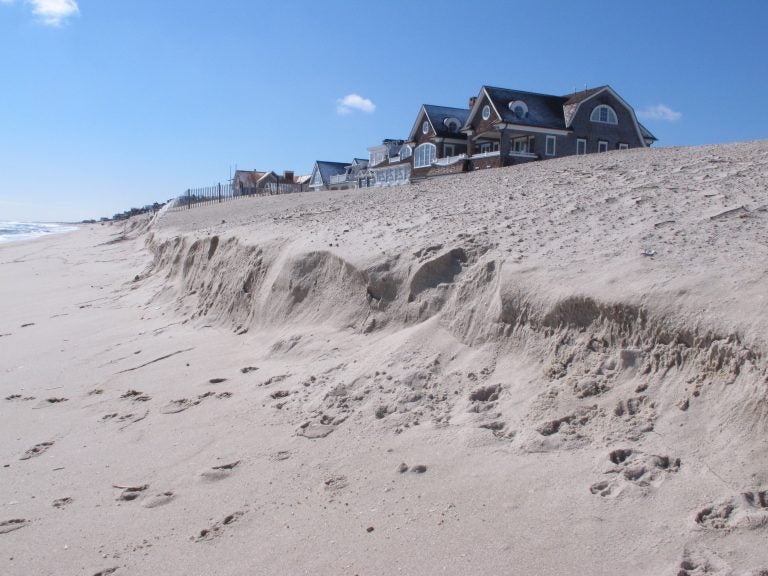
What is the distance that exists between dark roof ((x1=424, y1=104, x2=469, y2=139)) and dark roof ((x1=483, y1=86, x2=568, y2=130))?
4948 mm

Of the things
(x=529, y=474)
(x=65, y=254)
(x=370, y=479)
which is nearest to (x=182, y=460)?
(x=370, y=479)

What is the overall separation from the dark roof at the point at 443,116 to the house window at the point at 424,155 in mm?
1139

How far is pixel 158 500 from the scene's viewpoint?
4.48 meters

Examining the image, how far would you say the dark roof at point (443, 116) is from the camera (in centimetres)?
4111

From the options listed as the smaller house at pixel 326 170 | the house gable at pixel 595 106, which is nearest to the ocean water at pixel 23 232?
the smaller house at pixel 326 170

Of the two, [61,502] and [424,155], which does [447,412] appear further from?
[424,155]

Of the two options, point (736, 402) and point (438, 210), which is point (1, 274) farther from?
point (736, 402)

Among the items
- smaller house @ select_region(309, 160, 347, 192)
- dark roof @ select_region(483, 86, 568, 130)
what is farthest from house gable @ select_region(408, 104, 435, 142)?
smaller house @ select_region(309, 160, 347, 192)

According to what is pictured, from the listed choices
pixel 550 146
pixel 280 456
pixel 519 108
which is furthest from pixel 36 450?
pixel 519 108

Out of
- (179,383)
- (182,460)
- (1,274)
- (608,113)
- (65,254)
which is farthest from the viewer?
(608,113)

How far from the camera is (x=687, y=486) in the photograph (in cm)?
349

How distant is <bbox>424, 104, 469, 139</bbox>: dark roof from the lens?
135 ft

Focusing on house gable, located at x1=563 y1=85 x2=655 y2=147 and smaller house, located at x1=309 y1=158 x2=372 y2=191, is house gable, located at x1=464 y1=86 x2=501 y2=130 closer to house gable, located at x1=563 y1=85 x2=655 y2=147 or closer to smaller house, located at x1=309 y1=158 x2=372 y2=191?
house gable, located at x1=563 y1=85 x2=655 y2=147

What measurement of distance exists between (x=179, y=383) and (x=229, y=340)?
1.34 metres
